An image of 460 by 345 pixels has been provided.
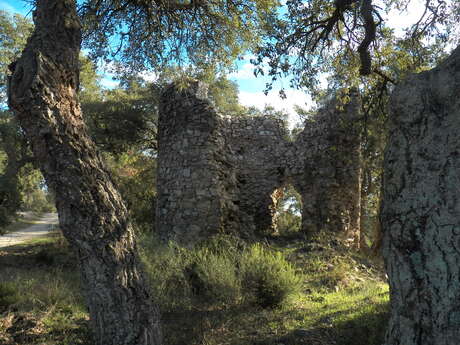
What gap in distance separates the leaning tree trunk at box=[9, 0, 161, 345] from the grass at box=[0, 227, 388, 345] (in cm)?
95

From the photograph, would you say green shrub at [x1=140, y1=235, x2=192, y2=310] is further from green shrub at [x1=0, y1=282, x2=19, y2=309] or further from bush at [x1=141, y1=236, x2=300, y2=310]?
green shrub at [x1=0, y1=282, x2=19, y2=309]

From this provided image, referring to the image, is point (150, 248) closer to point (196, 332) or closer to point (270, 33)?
point (196, 332)

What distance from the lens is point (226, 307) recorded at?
5266mm

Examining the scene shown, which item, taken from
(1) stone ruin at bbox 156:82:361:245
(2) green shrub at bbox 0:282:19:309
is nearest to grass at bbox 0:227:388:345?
(2) green shrub at bbox 0:282:19:309

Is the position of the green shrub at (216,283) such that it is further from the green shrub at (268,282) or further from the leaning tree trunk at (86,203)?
the leaning tree trunk at (86,203)

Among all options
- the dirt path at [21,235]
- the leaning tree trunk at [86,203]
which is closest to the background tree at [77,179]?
the leaning tree trunk at [86,203]

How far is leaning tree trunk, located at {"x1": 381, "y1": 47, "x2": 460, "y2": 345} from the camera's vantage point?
7.75 feet

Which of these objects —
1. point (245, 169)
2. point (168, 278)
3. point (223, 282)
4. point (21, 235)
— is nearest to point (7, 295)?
point (168, 278)

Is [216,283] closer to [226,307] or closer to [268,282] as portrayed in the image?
[226,307]

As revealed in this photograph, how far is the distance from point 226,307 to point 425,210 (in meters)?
3.51

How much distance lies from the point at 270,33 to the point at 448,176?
4.73 m

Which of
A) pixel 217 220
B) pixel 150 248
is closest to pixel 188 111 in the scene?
pixel 217 220

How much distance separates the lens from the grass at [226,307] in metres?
4.11

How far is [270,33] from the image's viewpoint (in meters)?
6.43
